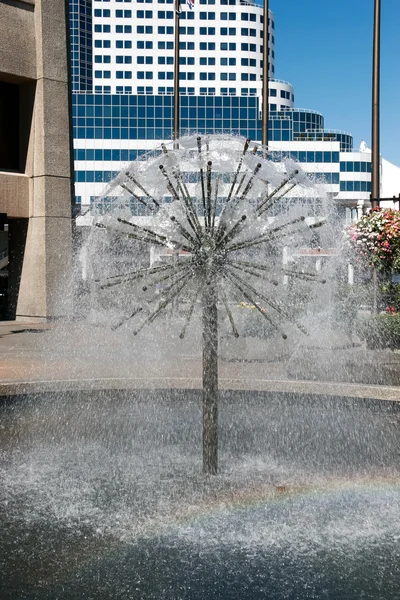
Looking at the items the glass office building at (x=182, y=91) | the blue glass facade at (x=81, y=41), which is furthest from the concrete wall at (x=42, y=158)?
the blue glass facade at (x=81, y=41)

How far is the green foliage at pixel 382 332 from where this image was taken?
16.9 metres

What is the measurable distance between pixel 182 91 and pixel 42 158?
112195 millimetres

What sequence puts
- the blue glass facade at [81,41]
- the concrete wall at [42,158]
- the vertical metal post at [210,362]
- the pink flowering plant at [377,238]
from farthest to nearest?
the blue glass facade at [81,41] → the concrete wall at [42,158] → the pink flowering plant at [377,238] → the vertical metal post at [210,362]

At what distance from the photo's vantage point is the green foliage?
16906mm

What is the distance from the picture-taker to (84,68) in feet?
559

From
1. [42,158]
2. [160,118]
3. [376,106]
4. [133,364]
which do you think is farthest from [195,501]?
[160,118]

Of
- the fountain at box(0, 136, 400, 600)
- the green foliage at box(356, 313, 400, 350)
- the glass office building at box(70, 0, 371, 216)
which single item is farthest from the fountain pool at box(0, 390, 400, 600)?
→ the glass office building at box(70, 0, 371, 216)

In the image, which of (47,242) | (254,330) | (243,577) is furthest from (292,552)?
(47,242)

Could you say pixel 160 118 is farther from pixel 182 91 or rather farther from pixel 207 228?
pixel 207 228

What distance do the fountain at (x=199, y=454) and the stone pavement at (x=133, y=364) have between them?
0.52 feet

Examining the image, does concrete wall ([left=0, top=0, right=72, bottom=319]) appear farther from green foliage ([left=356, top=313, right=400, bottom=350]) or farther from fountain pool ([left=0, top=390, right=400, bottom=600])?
fountain pool ([left=0, top=390, right=400, bottom=600])

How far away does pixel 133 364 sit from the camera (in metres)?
15.3

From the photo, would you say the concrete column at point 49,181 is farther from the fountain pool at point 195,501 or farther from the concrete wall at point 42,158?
the fountain pool at point 195,501

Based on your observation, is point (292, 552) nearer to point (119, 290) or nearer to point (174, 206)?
point (174, 206)
